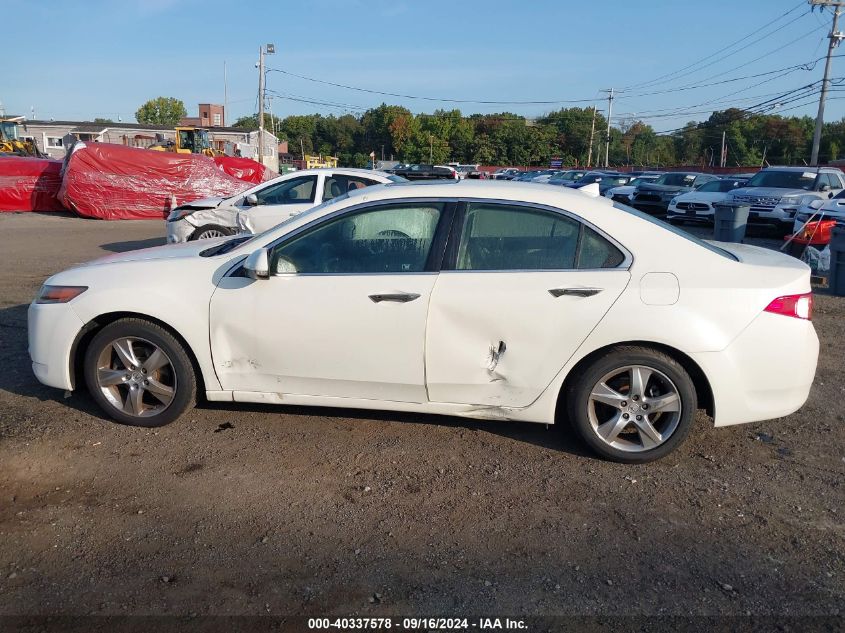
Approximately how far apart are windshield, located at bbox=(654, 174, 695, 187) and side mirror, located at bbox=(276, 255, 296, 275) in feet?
77.5

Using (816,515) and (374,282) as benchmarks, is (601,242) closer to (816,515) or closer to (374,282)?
(374,282)

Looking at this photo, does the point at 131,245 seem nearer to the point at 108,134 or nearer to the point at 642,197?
the point at 642,197

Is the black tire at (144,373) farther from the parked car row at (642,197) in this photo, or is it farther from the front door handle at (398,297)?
the parked car row at (642,197)

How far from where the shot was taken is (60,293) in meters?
4.80

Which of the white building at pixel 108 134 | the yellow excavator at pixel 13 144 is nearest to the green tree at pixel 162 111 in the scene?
the white building at pixel 108 134

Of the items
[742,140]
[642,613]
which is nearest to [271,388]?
[642,613]

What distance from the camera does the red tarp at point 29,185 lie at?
22453 millimetres

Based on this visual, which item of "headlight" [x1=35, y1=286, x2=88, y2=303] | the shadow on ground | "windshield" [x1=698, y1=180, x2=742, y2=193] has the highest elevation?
"windshield" [x1=698, y1=180, x2=742, y2=193]

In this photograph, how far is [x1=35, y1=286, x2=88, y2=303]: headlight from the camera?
477 centimetres

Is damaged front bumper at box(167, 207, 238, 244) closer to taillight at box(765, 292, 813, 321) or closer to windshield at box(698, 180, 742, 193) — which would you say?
taillight at box(765, 292, 813, 321)

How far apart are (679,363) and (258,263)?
2607 millimetres

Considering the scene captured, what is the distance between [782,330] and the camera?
4.19 meters

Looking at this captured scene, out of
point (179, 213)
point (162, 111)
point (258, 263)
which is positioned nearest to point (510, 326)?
point (258, 263)

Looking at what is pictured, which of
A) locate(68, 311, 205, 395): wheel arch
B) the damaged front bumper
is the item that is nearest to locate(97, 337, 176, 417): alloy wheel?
locate(68, 311, 205, 395): wheel arch
